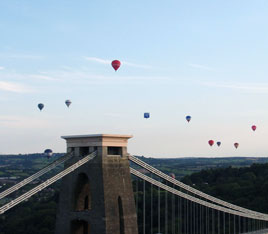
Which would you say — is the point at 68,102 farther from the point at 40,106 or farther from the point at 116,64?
the point at 116,64

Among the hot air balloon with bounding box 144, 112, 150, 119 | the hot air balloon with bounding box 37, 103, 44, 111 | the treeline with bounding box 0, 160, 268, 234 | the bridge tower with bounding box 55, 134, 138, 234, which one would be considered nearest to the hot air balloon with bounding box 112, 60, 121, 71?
the hot air balloon with bounding box 144, 112, 150, 119

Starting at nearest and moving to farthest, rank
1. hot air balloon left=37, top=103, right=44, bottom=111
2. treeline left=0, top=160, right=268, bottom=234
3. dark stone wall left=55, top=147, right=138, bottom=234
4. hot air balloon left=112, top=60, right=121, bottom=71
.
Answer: dark stone wall left=55, top=147, right=138, bottom=234
hot air balloon left=112, top=60, right=121, bottom=71
hot air balloon left=37, top=103, right=44, bottom=111
treeline left=0, top=160, right=268, bottom=234

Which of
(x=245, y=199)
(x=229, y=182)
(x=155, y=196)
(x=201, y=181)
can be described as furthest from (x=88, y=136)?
(x=201, y=181)

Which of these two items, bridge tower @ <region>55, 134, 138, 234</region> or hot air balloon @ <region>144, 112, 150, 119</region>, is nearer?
bridge tower @ <region>55, 134, 138, 234</region>

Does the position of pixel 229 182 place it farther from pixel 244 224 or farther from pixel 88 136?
pixel 88 136

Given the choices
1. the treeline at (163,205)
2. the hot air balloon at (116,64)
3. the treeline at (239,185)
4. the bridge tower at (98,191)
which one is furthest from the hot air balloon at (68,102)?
the treeline at (239,185)

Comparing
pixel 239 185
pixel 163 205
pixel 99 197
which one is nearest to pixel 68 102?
pixel 99 197

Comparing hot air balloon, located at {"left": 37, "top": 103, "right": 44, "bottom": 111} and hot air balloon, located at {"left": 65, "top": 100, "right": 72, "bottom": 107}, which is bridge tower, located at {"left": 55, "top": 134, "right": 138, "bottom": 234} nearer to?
hot air balloon, located at {"left": 65, "top": 100, "right": 72, "bottom": 107}

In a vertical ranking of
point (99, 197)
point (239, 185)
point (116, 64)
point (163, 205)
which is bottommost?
point (163, 205)
